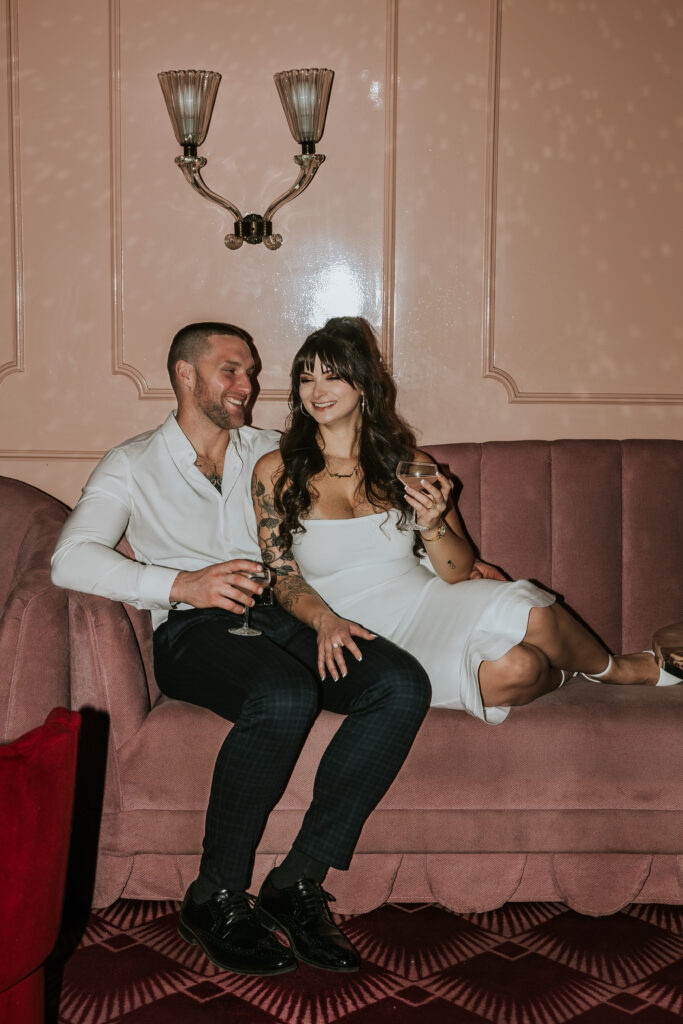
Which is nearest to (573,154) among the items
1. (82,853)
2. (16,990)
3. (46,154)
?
(46,154)

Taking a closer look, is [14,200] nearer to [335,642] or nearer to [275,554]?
[275,554]

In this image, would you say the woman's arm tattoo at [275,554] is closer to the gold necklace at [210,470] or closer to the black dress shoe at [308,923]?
the gold necklace at [210,470]

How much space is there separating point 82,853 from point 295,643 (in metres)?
0.71

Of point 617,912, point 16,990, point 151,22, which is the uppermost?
point 151,22

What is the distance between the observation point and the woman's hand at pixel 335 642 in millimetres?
2189

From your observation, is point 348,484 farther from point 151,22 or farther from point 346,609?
point 151,22

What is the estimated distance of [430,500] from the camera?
2.31 metres

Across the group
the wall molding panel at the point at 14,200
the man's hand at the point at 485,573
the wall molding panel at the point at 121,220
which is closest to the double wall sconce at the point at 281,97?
the wall molding panel at the point at 121,220

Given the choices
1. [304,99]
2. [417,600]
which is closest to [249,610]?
[417,600]

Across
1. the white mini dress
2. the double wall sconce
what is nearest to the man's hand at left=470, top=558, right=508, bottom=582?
the white mini dress

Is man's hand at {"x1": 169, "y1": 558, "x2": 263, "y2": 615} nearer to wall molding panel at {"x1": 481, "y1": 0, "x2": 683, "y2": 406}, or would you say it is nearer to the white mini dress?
the white mini dress

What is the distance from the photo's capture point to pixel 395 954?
6.80 ft

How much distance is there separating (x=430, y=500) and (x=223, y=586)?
55cm

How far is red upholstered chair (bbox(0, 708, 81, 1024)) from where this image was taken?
3.36 ft
